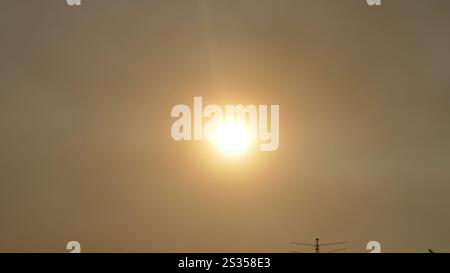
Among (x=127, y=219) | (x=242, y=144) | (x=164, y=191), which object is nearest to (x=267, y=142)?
(x=242, y=144)

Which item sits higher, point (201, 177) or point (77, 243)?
point (201, 177)

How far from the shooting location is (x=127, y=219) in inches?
216
